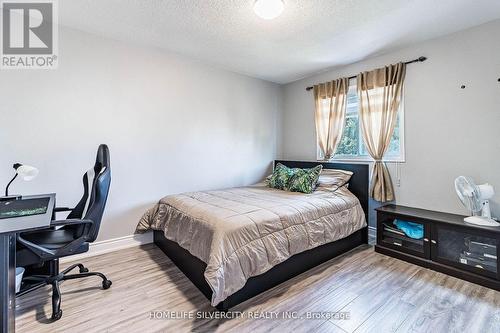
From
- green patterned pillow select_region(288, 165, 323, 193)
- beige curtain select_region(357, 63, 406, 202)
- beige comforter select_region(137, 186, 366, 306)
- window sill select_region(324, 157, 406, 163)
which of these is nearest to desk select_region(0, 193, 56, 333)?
beige comforter select_region(137, 186, 366, 306)

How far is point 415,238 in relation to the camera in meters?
2.51

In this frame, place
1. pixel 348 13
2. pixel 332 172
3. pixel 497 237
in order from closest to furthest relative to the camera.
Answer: pixel 497 237, pixel 348 13, pixel 332 172

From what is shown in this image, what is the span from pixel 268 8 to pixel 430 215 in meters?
2.64

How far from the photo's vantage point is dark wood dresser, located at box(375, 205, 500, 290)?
6.77ft

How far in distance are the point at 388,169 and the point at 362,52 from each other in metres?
1.56

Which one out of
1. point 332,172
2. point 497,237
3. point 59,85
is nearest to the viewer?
point 497,237

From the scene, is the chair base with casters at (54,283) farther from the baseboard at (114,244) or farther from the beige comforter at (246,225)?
the beige comforter at (246,225)

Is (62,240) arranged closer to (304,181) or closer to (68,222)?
(68,222)

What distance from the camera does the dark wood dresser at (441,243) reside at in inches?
81.2

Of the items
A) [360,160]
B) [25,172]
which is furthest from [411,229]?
[25,172]

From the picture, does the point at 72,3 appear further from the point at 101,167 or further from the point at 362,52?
the point at 362,52

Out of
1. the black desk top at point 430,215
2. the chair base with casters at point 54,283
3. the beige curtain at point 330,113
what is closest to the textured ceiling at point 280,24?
the beige curtain at point 330,113

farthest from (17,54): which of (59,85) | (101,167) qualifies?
Answer: (101,167)

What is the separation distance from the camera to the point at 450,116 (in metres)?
2.57
